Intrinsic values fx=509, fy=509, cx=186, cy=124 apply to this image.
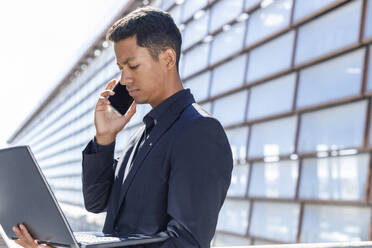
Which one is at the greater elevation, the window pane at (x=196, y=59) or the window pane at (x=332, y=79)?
the window pane at (x=196, y=59)

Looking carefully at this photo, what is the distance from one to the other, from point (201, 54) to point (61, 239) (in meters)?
12.5

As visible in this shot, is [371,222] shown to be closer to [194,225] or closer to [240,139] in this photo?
[240,139]

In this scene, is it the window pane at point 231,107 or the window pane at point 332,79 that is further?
the window pane at point 231,107

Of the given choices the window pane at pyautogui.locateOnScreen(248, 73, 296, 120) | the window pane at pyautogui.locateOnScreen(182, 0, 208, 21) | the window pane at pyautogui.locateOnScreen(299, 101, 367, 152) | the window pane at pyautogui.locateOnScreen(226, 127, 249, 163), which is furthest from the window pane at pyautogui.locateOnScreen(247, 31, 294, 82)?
the window pane at pyautogui.locateOnScreen(182, 0, 208, 21)

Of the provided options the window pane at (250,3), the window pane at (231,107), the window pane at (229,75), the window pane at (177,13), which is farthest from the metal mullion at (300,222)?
the window pane at (177,13)

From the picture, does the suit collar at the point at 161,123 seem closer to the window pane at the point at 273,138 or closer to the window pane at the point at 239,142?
the window pane at the point at 273,138

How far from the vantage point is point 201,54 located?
1371 cm

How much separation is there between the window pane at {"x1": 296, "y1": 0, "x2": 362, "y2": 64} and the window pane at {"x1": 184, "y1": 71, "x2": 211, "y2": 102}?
4.18 m

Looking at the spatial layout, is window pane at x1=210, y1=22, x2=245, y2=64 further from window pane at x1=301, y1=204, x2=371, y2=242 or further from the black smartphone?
the black smartphone

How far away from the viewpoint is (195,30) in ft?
47.2

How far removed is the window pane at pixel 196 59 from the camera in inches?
530

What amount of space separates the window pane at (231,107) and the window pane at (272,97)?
1.16 feet

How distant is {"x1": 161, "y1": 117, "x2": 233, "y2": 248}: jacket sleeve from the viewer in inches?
57.5

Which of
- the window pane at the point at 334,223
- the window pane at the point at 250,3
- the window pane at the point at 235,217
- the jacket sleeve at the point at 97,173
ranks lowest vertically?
the window pane at the point at 235,217
